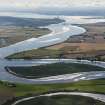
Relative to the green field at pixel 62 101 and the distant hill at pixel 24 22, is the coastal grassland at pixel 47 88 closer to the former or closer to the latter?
the green field at pixel 62 101

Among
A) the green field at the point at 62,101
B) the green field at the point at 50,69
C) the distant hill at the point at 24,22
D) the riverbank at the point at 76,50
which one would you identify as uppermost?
the distant hill at the point at 24,22

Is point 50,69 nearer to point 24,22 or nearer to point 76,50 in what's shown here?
point 76,50

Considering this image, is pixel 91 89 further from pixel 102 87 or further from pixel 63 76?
pixel 63 76

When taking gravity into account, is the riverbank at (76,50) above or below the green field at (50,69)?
above

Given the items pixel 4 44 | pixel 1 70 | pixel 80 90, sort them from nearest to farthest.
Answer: pixel 80 90 < pixel 1 70 < pixel 4 44

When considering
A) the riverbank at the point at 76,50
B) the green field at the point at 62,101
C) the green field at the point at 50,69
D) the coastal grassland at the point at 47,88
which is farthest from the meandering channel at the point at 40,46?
the green field at the point at 62,101
